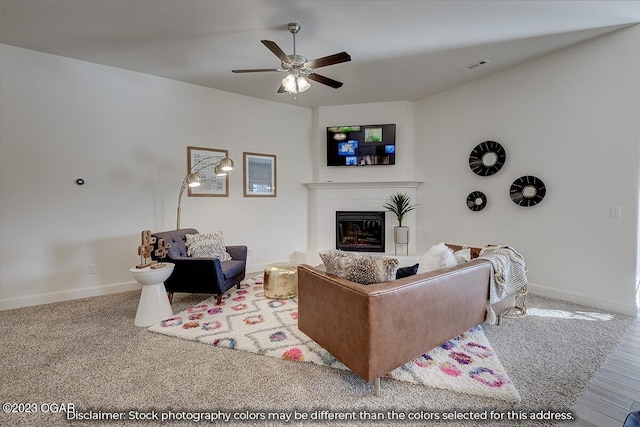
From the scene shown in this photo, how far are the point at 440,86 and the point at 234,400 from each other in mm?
4825

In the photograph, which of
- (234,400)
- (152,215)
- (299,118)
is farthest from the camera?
(299,118)

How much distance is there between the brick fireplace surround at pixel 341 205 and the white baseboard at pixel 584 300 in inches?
74.2

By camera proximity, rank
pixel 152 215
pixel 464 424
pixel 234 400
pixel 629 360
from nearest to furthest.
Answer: pixel 464 424, pixel 234 400, pixel 629 360, pixel 152 215

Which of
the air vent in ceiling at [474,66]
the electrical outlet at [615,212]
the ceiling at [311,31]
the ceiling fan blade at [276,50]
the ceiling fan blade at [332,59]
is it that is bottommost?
the electrical outlet at [615,212]

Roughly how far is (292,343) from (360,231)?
127 inches

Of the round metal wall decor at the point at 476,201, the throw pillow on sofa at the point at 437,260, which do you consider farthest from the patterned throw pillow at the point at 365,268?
the round metal wall decor at the point at 476,201

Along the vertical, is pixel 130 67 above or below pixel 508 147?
above

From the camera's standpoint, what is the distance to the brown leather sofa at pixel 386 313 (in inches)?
64.9

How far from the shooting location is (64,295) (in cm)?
346

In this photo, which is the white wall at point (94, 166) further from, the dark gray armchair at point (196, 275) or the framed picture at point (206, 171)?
the dark gray armchair at point (196, 275)

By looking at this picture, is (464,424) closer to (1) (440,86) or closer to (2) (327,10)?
(2) (327,10)

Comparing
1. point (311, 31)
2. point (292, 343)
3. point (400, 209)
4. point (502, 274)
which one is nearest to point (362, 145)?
point (400, 209)

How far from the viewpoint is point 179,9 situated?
8.45 ft

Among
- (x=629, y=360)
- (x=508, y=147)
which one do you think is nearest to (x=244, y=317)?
(x=629, y=360)
